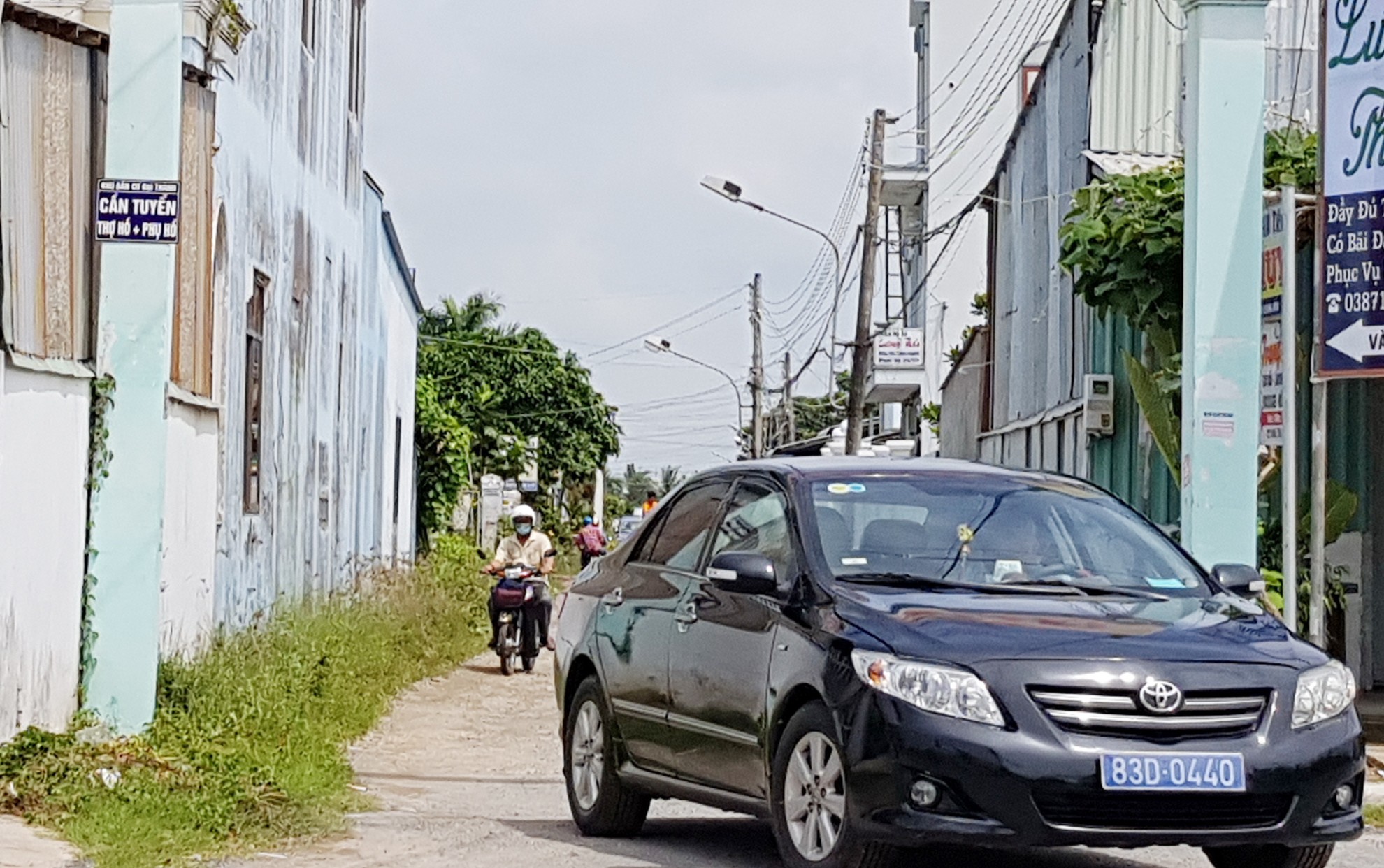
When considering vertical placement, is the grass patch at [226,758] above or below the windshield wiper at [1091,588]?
below

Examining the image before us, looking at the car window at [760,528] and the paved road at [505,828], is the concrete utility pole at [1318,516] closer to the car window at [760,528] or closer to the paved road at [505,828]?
the paved road at [505,828]

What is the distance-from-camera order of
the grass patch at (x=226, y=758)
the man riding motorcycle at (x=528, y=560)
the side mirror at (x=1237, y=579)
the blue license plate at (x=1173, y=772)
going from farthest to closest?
the man riding motorcycle at (x=528, y=560) < the grass patch at (x=226, y=758) < the side mirror at (x=1237, y=579) < the blue license plate at (x=1173, y=772)

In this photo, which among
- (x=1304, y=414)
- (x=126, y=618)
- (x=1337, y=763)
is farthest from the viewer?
(x=1304, y=414)

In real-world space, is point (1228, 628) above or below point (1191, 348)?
below

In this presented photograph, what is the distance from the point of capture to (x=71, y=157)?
11.6m

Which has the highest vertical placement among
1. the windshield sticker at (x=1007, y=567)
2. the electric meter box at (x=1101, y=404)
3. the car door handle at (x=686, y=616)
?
the electric meter box at (x=1101, y=404)

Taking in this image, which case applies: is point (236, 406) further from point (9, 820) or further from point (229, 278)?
point (9, 820)

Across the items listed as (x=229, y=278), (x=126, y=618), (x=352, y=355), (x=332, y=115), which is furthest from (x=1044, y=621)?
(x=352, y=355)

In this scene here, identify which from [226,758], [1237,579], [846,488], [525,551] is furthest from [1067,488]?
[525,551]

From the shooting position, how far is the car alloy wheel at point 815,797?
24.2 ft

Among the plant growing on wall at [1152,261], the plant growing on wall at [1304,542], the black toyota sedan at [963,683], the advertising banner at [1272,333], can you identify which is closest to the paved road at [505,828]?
the black toyota sedan at [963,683]

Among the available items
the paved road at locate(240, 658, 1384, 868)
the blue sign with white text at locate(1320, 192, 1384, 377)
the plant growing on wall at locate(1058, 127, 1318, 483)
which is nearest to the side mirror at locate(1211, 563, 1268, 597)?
the paved road at locate(240, 658, 1384, 868)

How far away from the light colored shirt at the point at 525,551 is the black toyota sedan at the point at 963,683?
11.8 m

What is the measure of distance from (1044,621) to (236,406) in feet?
31.4
